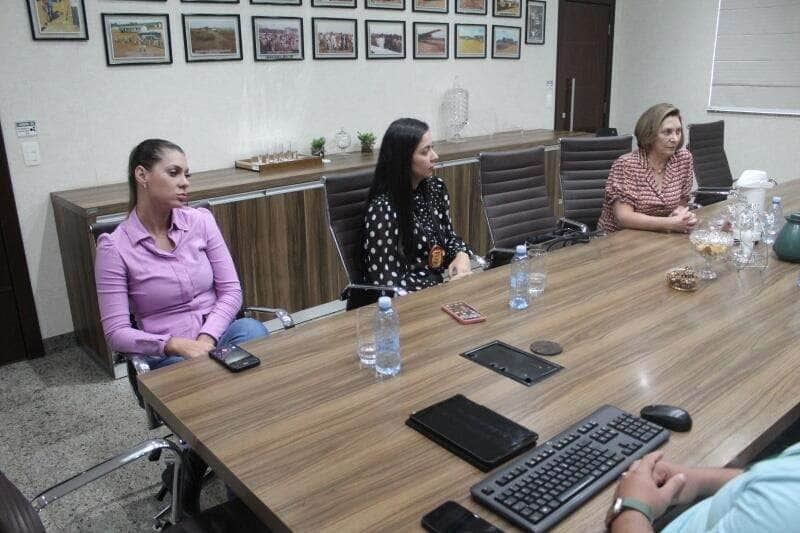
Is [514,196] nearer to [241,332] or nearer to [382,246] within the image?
[382,246]

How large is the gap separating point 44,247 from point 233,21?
1584 millimetres

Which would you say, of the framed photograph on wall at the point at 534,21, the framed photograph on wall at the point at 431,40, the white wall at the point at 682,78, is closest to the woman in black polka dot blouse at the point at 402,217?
the framed photograph on wall at the point at 431,40

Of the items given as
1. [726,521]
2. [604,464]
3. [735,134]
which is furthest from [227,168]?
[735,134]

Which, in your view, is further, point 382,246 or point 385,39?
point 385,39

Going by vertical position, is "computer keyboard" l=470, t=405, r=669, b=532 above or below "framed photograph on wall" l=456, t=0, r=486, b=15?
below

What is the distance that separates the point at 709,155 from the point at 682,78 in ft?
6.55

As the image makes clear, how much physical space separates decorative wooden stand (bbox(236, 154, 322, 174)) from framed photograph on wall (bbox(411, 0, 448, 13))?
4.67ft

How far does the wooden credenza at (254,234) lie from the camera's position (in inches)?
119

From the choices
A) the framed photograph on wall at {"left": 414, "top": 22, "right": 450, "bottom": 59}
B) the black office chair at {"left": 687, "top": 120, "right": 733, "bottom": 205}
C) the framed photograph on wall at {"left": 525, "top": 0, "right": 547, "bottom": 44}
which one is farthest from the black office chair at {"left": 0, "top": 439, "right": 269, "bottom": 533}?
the framed photograph on wall at {"left": 525, "top": 0, "right": 547, "bottom": 44}

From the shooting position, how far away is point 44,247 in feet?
10.6

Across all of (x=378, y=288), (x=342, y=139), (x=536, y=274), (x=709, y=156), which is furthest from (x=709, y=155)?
(x=378, y=288)

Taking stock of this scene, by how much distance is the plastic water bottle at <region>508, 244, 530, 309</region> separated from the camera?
202cm

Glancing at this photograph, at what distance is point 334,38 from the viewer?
4.07 m

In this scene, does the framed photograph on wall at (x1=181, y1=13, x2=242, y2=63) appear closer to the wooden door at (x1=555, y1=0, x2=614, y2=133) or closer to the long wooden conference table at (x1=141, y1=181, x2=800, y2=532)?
the long wooden conference table at (x1=141, y1=181, x2=800, y2=532)
